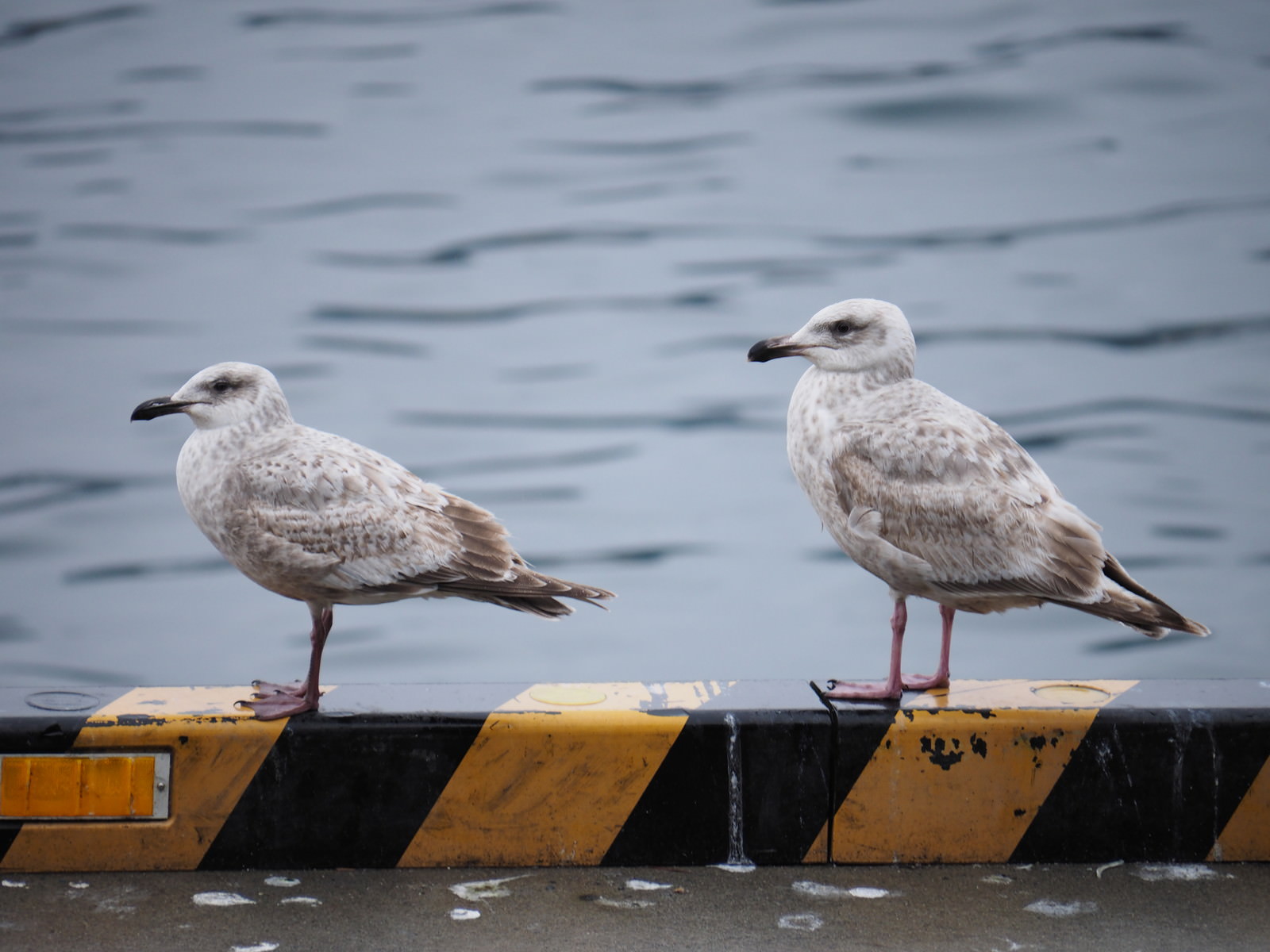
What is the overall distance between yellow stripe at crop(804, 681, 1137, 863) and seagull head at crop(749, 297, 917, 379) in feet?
3.27

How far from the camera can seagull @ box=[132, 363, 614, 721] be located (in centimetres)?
336

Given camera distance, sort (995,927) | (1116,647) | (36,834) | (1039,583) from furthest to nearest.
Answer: (1116,647) → (1039,583) → (36,834) → (995,927)

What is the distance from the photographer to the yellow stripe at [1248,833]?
321 cm

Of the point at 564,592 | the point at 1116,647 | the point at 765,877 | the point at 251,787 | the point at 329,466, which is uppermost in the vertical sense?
the point at 329,466

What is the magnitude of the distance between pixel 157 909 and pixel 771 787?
1.45 metres

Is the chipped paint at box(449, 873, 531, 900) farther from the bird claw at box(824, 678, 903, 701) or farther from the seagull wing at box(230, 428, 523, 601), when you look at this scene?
the bird claw at box(824, 678, 903, 701)

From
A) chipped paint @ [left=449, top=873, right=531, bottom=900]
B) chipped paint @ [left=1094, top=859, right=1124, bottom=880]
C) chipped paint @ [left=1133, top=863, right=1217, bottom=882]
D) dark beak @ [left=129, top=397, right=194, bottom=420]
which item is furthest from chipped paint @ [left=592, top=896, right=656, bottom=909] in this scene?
dark beak @ [left=129, top=397, right=194, bottom=420]

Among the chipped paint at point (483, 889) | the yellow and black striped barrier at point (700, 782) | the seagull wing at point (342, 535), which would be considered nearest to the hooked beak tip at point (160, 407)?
the seagull wing at point (342, 535)

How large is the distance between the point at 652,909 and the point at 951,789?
826 mm

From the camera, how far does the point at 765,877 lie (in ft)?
10.3

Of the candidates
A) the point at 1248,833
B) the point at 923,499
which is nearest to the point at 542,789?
the point at 923,499

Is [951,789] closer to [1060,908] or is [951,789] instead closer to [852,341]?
[1060,908]

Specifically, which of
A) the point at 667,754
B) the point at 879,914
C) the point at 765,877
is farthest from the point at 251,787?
the point at 879,914

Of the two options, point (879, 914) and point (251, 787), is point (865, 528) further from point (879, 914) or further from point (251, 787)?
point (251, 787)
